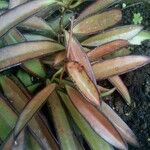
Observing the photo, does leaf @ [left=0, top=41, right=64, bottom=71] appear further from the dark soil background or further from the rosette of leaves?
the dark soil background

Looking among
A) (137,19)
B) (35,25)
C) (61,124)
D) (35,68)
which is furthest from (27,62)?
(137,19)

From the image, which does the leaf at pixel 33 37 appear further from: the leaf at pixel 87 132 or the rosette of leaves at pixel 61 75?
the leaf at pixel 87 132

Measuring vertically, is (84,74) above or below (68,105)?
above

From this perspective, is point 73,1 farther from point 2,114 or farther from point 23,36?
point 2,114

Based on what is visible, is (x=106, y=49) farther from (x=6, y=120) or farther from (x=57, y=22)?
(x=6, y=120)

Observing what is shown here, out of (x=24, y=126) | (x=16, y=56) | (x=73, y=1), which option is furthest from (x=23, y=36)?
(x=24, y=126)

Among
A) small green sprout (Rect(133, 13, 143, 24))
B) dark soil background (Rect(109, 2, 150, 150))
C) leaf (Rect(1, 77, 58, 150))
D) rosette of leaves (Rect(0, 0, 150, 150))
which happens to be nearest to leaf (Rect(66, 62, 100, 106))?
rosette of leaves (Rect(0, 0, 150, 150))

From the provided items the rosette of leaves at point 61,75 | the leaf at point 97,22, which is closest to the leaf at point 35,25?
the rosette of leaves at point 61,75
